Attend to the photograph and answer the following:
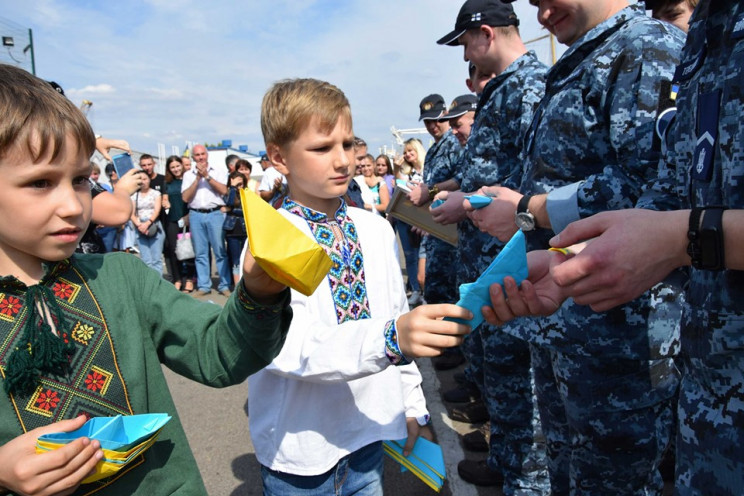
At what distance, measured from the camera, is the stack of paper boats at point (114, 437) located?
3.19 feet

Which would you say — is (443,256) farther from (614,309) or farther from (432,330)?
(432,330)

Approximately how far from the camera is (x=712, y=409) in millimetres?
1070

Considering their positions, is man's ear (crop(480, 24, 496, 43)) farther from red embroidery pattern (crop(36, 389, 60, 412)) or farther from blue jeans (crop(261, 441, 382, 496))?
red embroidery pattern (crop(36, 389, 60, 412))

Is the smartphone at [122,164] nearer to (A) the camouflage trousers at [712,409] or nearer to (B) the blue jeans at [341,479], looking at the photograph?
(B) the blue jeans at [341,479]

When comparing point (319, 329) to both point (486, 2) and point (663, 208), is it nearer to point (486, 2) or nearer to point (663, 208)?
point (663, 208)

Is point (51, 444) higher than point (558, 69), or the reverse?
point (558, 69)

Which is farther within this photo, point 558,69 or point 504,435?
point 504,435

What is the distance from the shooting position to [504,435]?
2723 millimetres

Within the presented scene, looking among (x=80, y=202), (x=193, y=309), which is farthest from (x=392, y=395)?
(x=80, y=202)

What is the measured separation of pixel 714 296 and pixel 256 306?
0.98m

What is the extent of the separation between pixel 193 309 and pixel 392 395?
0.76 meters

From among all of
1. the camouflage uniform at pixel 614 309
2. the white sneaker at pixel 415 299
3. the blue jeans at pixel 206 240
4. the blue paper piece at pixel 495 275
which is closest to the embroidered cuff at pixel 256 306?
the blue paper piece at pixel 495 275

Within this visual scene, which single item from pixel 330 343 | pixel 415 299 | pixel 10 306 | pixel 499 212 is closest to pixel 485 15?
pixel 499 212

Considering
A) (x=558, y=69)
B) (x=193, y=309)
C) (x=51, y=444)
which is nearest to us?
(x=51, y=444)
